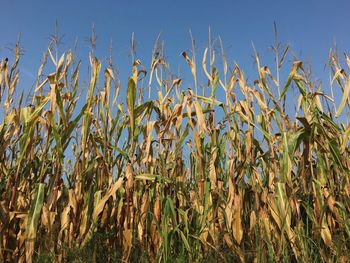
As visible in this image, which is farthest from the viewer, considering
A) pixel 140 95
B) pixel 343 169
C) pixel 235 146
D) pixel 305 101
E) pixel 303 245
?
pixel 140 95

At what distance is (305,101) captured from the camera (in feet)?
11.1

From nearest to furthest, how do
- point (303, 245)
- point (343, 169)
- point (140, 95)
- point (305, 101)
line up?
1. point (303, 245)
2. point (343, 169)
3. point (305, 101)
4. point (140, 95)

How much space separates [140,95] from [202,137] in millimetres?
842

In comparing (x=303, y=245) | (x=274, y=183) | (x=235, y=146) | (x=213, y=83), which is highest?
(x=213, y=83)

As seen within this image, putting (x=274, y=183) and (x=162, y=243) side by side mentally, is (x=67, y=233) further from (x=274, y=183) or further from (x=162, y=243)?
(x=274, y=183)

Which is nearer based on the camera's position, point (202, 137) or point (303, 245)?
point (303, 245)

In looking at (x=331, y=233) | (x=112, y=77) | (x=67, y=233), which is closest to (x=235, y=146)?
(x=331, y=233)

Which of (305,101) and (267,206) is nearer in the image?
(267,206)

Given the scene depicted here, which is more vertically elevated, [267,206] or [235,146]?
[235,146]

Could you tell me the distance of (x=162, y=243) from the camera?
267cm

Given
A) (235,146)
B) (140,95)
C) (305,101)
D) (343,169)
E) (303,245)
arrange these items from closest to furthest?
(303,245)
(343,169)
(235,146)
(305,101)
(140,95)

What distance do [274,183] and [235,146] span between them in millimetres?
446

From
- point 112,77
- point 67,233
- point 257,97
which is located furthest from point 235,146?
point 67,233

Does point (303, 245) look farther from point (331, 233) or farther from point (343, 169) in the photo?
point (343, 169)
